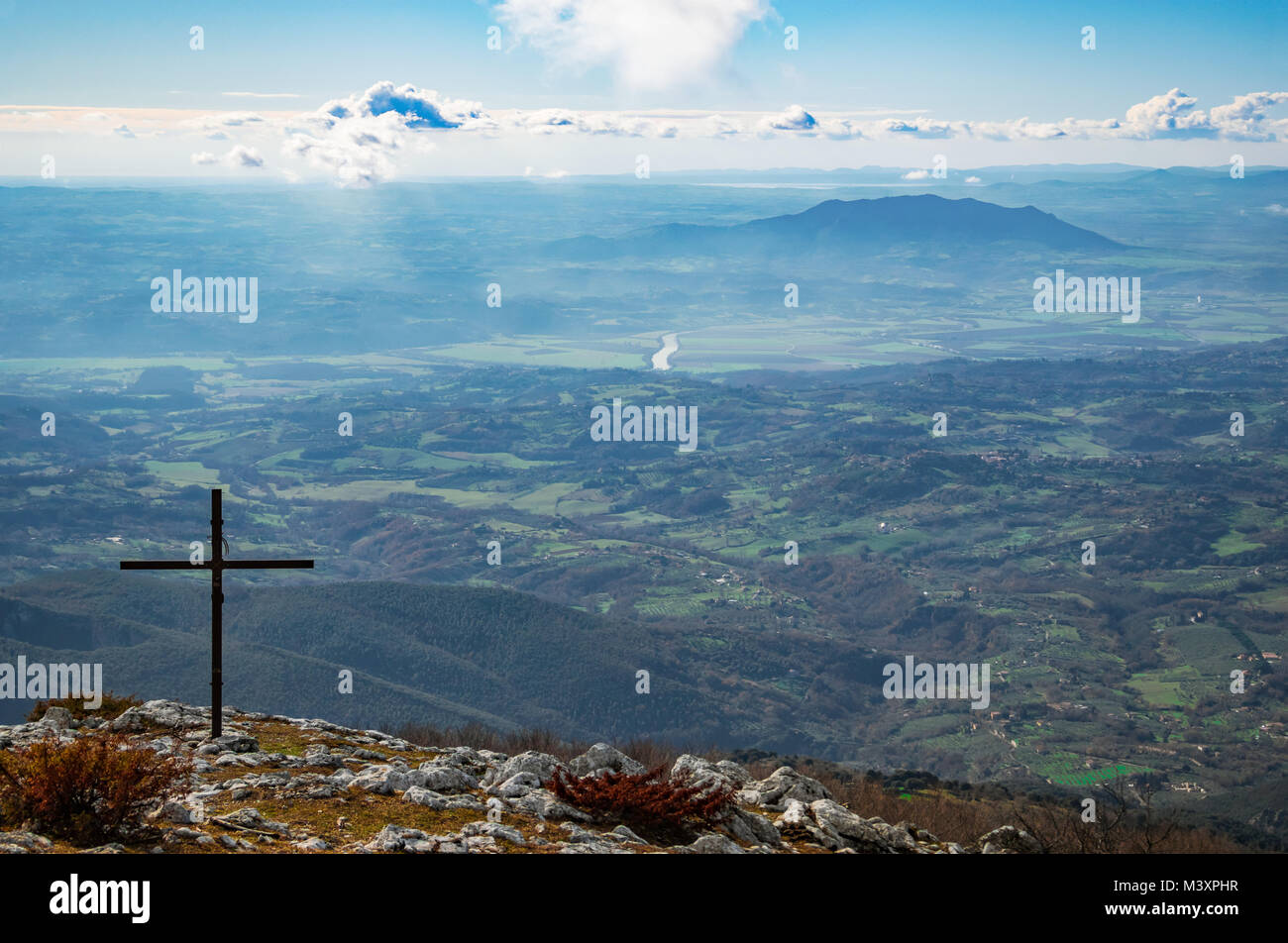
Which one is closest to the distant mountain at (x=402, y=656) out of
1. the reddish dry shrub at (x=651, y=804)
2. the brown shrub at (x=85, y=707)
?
the brown shrub at (x=85, y=707)

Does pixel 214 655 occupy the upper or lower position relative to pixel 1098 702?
upper

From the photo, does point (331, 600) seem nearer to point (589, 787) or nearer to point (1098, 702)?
point (1098, 702)

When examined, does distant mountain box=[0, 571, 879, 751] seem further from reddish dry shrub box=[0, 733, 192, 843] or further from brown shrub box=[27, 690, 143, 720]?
reddish dry shrub box=[0, 733, 192, 843]

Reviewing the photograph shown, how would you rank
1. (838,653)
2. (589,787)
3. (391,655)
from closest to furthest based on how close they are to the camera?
1. (589,787)
2. (391,655)
3. (838,653)

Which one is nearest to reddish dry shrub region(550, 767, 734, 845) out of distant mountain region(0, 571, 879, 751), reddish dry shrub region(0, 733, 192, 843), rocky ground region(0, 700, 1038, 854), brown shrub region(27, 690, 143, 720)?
rocky ground region(0, 700, 1038, 854)

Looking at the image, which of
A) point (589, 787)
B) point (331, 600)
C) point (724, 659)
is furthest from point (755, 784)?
point (724, 659)
